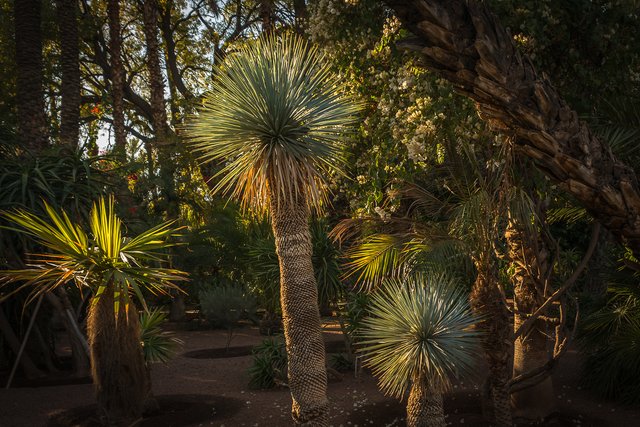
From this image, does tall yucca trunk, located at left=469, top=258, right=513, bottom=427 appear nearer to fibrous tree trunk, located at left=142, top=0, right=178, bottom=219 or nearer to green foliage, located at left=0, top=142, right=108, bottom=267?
green foliage, located at left=0, top=142, right=108, bottom=267

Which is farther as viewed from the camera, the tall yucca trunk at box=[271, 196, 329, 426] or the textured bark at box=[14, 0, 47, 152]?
the textured bark at box=[14, 0, 47, 152]

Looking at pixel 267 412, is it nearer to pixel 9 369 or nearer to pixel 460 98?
pixel 460 98

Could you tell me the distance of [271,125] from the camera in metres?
6.81

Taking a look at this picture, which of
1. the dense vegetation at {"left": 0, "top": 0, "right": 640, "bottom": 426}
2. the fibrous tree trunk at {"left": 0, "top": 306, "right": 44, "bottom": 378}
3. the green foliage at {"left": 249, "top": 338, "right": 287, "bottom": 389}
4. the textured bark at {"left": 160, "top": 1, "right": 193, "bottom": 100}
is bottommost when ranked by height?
the green foliage at {"left": 249, "top": 338, "right": 287, "bottom": 389}

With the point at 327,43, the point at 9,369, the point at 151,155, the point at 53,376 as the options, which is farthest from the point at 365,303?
the point at 151,155

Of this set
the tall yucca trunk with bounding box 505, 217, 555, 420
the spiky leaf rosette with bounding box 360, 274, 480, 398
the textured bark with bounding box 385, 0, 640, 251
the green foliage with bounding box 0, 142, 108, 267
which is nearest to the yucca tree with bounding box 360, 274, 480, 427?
the spiky leaf rosette with bounding box 360, 274, 480, 398

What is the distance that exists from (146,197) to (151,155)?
16.7 ft

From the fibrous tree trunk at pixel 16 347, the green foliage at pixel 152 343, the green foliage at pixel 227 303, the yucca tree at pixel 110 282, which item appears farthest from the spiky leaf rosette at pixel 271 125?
the green foliage at pixel 227 303

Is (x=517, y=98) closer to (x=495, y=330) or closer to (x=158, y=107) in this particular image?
(x=495, y=330)

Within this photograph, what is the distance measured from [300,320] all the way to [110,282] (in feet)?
8.18

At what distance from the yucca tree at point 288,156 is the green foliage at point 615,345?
168 inches

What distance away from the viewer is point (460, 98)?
841cm

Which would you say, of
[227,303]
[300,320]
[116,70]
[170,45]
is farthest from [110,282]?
[170,45]

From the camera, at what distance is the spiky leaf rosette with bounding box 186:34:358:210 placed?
6773mm
